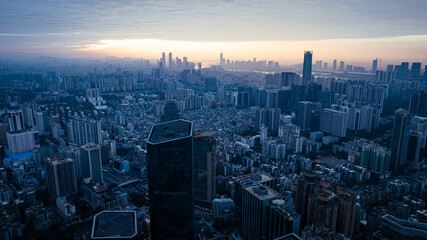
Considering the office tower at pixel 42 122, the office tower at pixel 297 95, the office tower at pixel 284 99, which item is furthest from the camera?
the office tower at pixel 284 99

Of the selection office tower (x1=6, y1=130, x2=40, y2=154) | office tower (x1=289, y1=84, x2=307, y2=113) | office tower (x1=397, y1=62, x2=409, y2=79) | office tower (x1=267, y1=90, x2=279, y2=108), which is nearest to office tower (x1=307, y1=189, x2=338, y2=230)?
office tower (x1=6, y1=130, x2=40, y2=154)

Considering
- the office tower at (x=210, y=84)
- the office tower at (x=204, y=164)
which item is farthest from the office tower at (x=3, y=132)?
the office tower at (x=210, y=84)

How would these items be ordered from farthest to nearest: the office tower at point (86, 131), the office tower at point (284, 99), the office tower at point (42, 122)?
the office tower at point (284, 99)
the office tower at point (42, 122)
the office tower at point (86, 131)

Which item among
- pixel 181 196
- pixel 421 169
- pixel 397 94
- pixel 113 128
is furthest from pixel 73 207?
pixel 397 94

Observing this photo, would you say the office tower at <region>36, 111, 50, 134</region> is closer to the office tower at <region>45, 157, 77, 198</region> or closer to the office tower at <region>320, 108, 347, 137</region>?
the office tower at <region>45, 157, 77, 198</region>

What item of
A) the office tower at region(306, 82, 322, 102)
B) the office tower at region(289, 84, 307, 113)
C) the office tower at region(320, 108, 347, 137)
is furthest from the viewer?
the office tower at region(306, 82, 322, 102)

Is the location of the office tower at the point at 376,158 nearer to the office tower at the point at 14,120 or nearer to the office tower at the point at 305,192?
the office tower at the point at 305,192

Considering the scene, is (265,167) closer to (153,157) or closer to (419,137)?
(419,137)
